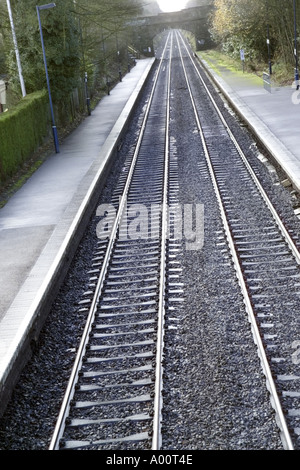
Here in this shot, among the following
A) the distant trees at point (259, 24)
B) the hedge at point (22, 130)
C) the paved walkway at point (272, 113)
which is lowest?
the paved walkway at point (272, 113)

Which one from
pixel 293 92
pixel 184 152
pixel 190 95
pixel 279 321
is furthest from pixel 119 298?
pixel 190 95

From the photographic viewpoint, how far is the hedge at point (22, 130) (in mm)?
19500

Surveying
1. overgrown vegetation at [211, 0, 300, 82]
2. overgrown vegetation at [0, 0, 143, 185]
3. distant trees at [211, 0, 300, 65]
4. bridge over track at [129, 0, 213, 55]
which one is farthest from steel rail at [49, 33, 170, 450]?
bridge over track at [129, 0, 213, 55]

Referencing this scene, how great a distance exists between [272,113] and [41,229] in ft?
53.0

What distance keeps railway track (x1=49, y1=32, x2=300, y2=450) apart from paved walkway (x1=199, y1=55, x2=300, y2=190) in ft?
3.99

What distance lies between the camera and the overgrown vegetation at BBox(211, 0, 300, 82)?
39.1 metres

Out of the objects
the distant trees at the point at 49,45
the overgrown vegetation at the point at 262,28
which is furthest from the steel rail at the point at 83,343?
the overgrown vegetation at the point at 262,28

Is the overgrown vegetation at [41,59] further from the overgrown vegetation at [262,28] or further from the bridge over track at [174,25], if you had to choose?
the bridge over track at [174,25]

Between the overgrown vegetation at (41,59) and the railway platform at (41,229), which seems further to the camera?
the overgrown vegetation at (41,59)

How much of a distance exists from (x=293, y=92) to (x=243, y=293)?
26191 millimetres

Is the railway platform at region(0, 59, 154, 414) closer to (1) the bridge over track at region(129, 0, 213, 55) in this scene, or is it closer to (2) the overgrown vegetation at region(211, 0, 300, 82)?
(2) the overgrown vegetation at region(211, 0, 300, 82)

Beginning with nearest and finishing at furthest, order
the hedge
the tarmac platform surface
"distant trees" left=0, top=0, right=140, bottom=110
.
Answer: the tarmac platform surface → the hedge → "distant trees" left=0, top=0, right=140, bottom=110

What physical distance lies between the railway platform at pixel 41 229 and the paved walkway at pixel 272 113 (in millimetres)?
5342

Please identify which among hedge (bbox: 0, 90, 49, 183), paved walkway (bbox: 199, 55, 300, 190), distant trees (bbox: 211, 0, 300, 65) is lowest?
paved walkway (bbox: 199, 55, 300, 190)
